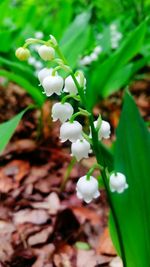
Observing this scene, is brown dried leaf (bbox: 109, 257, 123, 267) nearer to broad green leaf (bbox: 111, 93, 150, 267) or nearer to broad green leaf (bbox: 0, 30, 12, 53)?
broad green leaf (bbox: 111, 93, 150, 267)

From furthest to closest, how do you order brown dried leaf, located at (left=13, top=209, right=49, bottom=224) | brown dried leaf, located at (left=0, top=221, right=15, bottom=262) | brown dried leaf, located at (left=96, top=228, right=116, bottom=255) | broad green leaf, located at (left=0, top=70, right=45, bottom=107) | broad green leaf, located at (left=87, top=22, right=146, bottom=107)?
broad green leaf, located at (left=87, top=22, right=146, bottom=107)
broad green leaf, located at (left=0, top=70, right=45, bottom=107)
brown dried leaf, located at (left=13, top=209, right=49, bottom=224)
brown dried leaf, located at (left=96, top=228, right=116, bottom=255)
brown dried leaf, located at (left=0, top=221, right=15, bottom=262)

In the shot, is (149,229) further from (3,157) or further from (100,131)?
(3,157)

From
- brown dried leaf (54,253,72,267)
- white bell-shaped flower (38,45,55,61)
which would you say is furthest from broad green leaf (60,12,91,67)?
white bell-shaped flower (38,45,55,61)

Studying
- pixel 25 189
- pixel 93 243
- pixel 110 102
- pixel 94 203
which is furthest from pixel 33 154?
pixel 110 102

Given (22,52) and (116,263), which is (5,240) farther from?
(22,52)

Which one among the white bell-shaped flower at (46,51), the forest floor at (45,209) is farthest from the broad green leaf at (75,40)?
the white bell-shaped flower at (46,51)

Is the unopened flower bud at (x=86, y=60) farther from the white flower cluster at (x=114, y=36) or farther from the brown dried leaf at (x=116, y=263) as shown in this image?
the brown dried leaf at (x=116, y=263)
